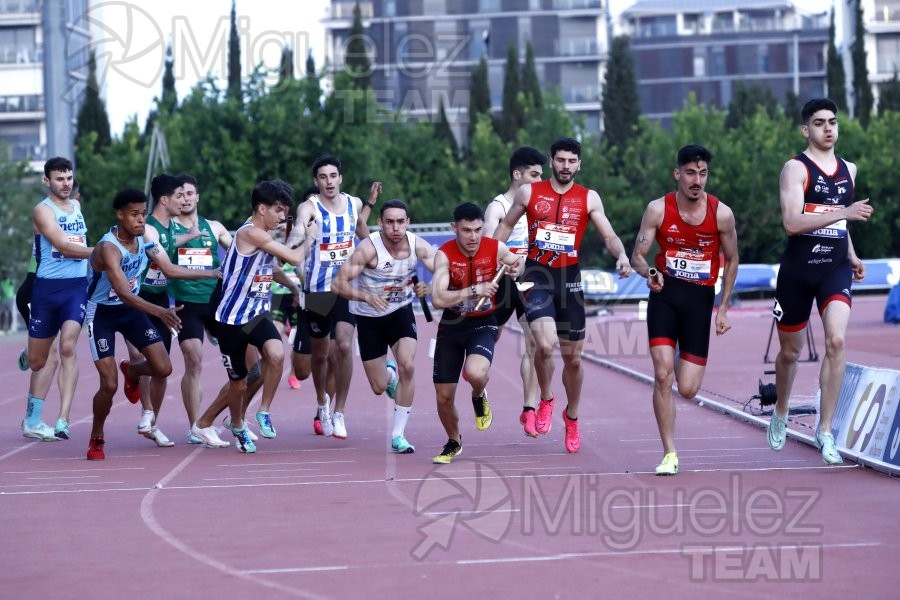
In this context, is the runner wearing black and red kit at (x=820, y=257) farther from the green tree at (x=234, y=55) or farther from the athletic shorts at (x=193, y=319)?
the green tree at (x=234, y=55)

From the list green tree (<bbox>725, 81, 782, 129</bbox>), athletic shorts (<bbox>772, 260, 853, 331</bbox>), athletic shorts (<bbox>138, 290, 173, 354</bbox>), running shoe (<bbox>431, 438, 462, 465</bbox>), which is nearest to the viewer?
athletic shorts (<bbox>772, 260, 853, 331</bbox>)

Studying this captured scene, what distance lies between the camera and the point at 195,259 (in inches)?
489

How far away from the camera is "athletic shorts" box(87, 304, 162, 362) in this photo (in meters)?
11.4

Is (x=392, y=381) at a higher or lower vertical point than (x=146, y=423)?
higher

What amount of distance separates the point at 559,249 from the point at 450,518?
3479mm

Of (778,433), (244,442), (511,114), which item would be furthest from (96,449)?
(511,114)

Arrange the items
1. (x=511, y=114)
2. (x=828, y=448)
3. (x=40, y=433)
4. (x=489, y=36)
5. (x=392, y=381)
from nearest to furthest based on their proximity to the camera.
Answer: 1. (x=828, y=448)
2. (x=392, y=381)
3. (x=40, y=433)
4. (x=511, y=114)
5. (x=489, y=36)

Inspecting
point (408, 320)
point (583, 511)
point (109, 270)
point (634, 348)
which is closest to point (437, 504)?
point (583, 511)

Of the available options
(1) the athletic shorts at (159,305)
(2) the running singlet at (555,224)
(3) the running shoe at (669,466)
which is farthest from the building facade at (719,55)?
(3) the running shoe at (669,466)

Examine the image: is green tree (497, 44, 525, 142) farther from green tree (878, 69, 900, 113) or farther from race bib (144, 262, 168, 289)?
race bib (144, 262, 168, 289)

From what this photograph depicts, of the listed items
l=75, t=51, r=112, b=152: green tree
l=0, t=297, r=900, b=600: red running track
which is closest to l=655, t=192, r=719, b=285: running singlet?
l=0, t=297, r=900, b=600: red running track

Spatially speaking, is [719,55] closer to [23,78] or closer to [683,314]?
[23,78]

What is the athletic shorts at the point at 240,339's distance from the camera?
11422 mm

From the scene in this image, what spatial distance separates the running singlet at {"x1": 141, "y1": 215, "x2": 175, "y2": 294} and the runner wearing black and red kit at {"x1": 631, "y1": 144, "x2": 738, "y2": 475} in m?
4.33
